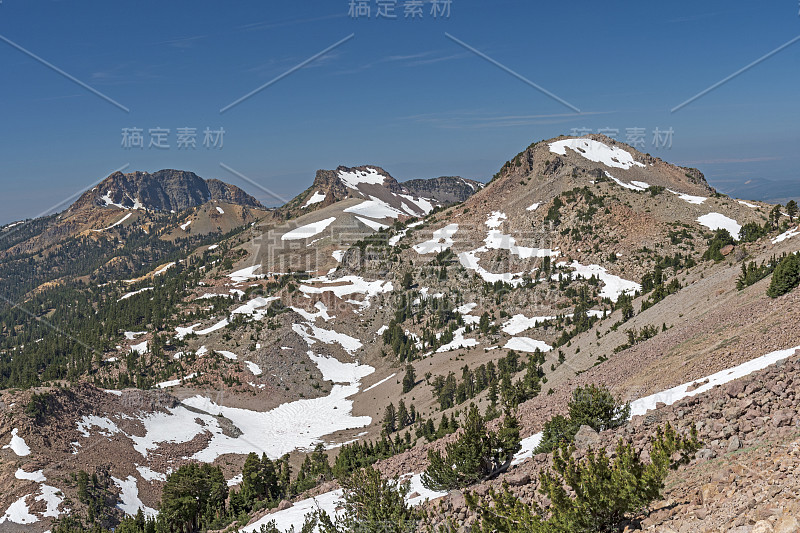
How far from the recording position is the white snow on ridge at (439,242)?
309 ft

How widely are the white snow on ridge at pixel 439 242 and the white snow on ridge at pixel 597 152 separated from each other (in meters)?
31.8

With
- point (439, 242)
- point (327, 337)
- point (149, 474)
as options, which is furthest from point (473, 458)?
point (439, 242)

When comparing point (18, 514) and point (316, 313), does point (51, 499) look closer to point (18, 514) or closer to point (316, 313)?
point (18, 514)

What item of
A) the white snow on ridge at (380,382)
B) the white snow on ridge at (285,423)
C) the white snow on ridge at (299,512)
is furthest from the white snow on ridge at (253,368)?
the white snow on ridge at (299,512)

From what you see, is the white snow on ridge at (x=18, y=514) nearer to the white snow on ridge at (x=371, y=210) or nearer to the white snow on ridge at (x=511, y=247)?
the white snow on ridge at (x=511, y=247)

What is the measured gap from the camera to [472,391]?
45.6m

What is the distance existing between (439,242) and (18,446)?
73753mm

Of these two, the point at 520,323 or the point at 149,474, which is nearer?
the point at 149,474

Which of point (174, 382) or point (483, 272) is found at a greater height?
point (483, 272)

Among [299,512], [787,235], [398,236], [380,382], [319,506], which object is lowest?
[380,382]

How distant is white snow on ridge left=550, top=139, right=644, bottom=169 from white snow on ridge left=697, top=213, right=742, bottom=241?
32278 mm

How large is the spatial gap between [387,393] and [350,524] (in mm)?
45590

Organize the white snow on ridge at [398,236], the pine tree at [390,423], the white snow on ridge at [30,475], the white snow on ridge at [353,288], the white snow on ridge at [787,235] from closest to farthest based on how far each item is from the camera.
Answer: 1. the white snow on ridge at [30,475]
2. the white snow on ridge at [787,235]
3. the pine tree at [390,423]
4. the white snow on ridge at [353,288]
5. the white snow on ridge at [398,236]

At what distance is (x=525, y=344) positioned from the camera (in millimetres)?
56281
